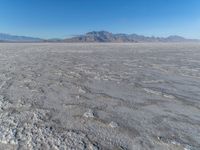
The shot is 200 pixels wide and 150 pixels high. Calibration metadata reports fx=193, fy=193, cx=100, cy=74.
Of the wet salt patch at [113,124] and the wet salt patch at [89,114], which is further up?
the wet salt patch at [113,124]

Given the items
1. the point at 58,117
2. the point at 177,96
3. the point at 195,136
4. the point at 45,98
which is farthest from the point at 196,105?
the point at 45,98

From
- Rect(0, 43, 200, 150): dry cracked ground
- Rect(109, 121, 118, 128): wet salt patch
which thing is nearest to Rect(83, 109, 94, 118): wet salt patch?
Rect(0, 43, 200, 150): dry cracked ground

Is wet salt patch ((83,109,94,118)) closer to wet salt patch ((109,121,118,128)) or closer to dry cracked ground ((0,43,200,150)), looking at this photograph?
dry cracked ground ((0,43,200,150))

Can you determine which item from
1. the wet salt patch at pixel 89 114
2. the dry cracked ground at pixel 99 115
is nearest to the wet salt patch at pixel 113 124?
the dry cracked ground at pixel 99 115

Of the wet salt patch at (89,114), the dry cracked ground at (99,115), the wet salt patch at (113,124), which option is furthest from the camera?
the wet salt patch at (89,114)

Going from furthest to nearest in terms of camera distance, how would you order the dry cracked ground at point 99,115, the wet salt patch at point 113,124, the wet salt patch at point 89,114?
the wet salt patch at point 89,114
the wet salt patch at point 113,124
the dry cracked ground at point 99,115

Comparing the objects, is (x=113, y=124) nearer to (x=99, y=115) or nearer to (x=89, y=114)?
(x=99, y=115)

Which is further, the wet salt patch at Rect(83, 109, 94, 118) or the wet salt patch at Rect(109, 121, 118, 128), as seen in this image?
the wet salt patch at Rect(83, 109, 94, 118)

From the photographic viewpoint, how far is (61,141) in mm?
2707

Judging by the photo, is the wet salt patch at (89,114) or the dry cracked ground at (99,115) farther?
the wet salt patch at (89,114)

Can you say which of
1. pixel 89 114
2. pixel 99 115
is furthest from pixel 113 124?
pixel 89 114

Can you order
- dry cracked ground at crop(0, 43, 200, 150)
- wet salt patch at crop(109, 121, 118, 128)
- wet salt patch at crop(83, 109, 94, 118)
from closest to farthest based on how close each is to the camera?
dry cracked ground at crop(0, 43, 200, 150), wet salt patch at crop(109, 121, 118, 128), wet salt patch at crop(83, 109, 94, 118)

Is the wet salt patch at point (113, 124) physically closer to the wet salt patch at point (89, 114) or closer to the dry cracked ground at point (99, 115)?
the dry cracked ground at point (99, 115)

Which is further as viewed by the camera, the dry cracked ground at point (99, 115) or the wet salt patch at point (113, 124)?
the wet salt patch at point (113, 124)
